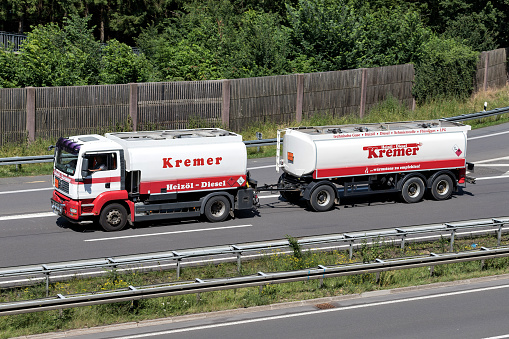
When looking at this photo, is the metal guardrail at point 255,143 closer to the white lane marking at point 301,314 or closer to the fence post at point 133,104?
the fence post at point 133,104

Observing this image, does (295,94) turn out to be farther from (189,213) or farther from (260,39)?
(189,213)

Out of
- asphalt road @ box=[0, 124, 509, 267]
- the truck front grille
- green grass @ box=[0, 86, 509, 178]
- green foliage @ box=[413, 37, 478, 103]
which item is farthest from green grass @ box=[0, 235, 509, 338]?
green foliage @ box=[413, 37, 478, 103]

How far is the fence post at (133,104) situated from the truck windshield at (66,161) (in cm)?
958

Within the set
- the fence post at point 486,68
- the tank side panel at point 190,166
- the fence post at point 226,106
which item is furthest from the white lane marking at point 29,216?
the fence post at point 486,68

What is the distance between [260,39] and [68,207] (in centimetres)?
1833

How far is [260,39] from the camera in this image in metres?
36.1

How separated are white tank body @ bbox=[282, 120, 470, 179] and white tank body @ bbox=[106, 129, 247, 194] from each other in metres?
2.37

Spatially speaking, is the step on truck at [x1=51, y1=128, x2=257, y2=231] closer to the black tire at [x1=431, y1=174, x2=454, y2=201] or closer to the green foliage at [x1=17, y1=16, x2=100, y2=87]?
the black tire at [x1=431, y1=174, x2=454, y2=201]

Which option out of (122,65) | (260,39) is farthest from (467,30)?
(122,65)

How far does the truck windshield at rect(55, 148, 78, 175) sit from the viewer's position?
66.5ft

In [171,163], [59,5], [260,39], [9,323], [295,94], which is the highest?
[59,5]

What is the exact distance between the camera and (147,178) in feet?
67.7

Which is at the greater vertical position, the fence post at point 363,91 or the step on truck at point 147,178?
the fence post at point 363,91

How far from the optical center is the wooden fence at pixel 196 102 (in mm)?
28688
